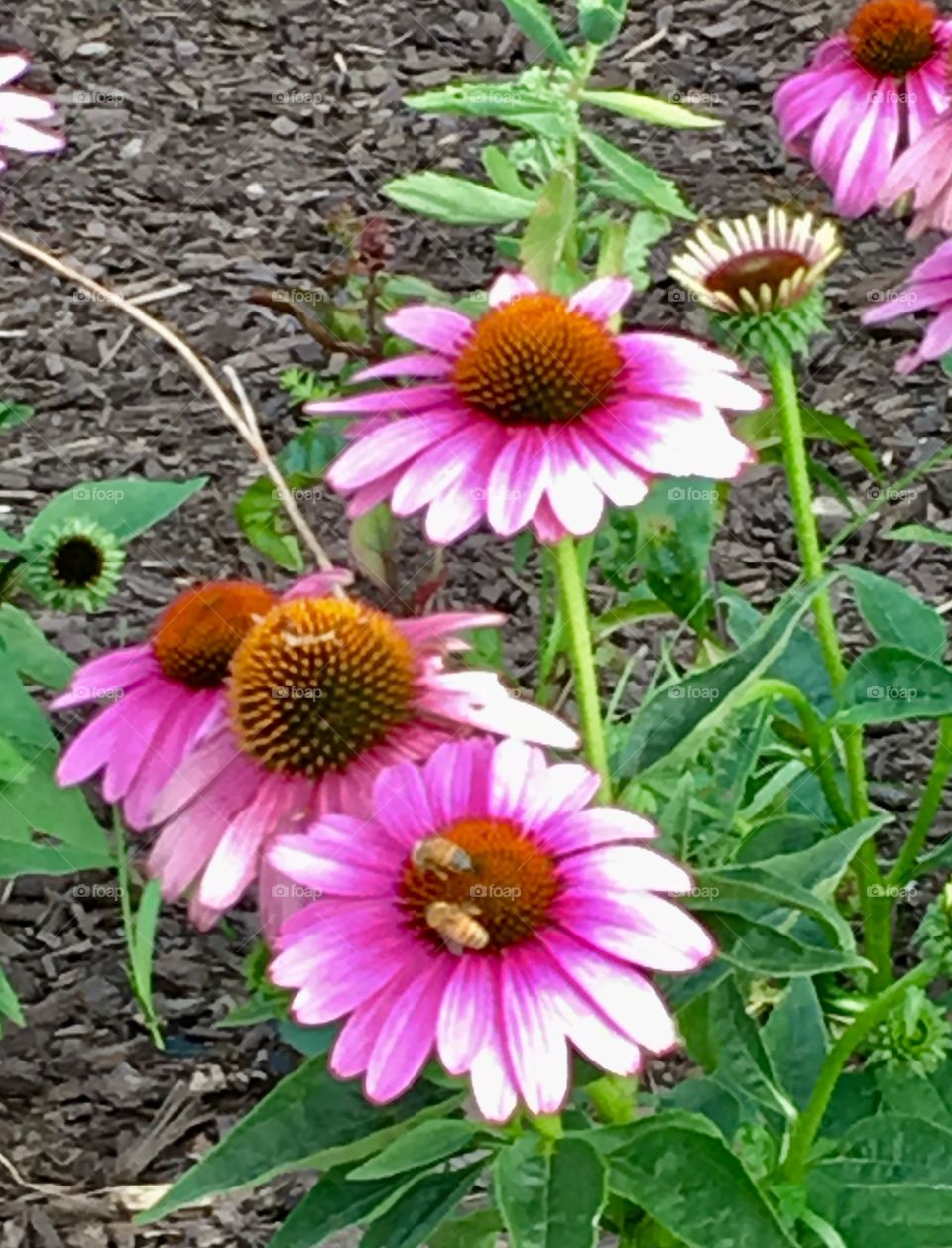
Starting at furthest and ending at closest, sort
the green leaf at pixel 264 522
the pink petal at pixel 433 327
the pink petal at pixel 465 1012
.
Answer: the green leaf at pixel 264 522
the pink petal at pixel 433 327
the pink petal at pixel 465 1012

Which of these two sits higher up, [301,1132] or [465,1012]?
[465,1012]

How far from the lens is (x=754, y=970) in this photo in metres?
0.82

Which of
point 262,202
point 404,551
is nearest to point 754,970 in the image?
point 404,551

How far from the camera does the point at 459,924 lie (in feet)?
2.35

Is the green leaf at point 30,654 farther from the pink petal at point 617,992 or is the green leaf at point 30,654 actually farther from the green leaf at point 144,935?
the pink petal at point 617,992

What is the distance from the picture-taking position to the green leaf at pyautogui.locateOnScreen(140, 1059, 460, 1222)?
0.85 metres

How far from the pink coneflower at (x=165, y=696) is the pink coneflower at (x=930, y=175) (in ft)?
1.54

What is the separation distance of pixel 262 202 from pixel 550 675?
1.37 meters

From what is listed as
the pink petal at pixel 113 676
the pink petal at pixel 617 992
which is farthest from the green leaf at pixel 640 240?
the pink petal at pixel 617 992

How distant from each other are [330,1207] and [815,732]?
0.39m

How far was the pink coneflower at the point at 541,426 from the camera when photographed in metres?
0.81

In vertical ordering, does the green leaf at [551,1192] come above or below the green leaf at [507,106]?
below

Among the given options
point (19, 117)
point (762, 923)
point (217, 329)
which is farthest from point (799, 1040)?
point (217, 329)

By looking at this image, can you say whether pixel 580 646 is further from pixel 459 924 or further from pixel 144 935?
pixel 144 935
